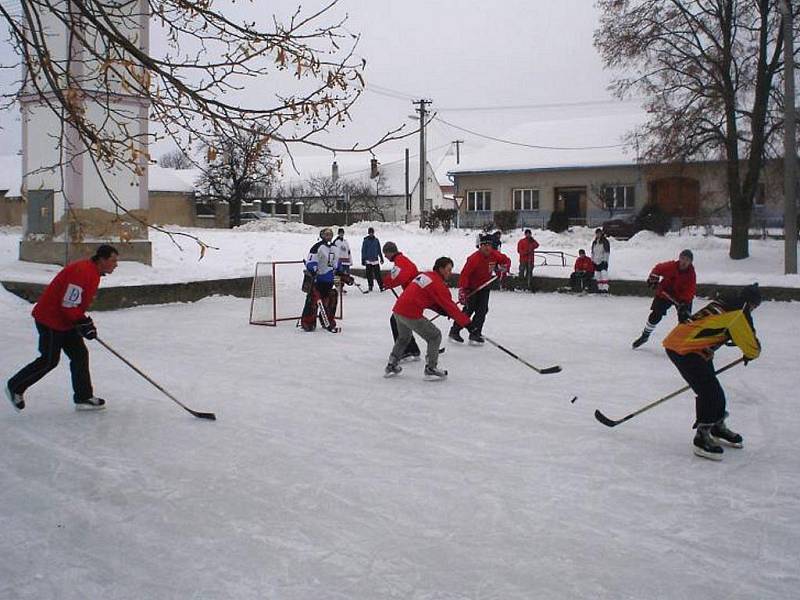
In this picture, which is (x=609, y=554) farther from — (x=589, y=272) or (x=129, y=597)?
(x=589, y=272)

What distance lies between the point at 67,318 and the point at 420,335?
3.37 metres

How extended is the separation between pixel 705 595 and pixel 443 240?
77.7 ft

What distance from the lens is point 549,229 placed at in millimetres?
31500

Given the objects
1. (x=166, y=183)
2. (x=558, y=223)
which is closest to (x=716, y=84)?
(x=558, y=223)

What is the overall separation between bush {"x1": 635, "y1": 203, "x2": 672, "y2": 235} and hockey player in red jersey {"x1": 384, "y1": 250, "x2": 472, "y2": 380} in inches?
859

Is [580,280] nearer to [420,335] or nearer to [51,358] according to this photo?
[420,335]

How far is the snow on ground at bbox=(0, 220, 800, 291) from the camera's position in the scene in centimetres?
1565

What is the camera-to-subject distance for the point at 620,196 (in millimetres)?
33594

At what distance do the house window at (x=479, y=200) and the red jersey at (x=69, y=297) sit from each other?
102 ft

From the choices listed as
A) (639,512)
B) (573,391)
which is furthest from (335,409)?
(639,512)

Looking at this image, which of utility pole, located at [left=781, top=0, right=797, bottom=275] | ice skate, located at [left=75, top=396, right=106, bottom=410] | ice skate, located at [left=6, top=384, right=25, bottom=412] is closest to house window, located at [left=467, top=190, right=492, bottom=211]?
utility pole, located at [left=781, top=0, right=797, bottom=275]

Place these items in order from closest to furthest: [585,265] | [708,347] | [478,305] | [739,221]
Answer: [708,347]
[478,305]
[585,265]
[739,221]

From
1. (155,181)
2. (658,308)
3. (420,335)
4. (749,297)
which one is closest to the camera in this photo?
→ (749,297)

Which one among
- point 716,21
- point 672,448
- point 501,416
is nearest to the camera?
point 672,448
